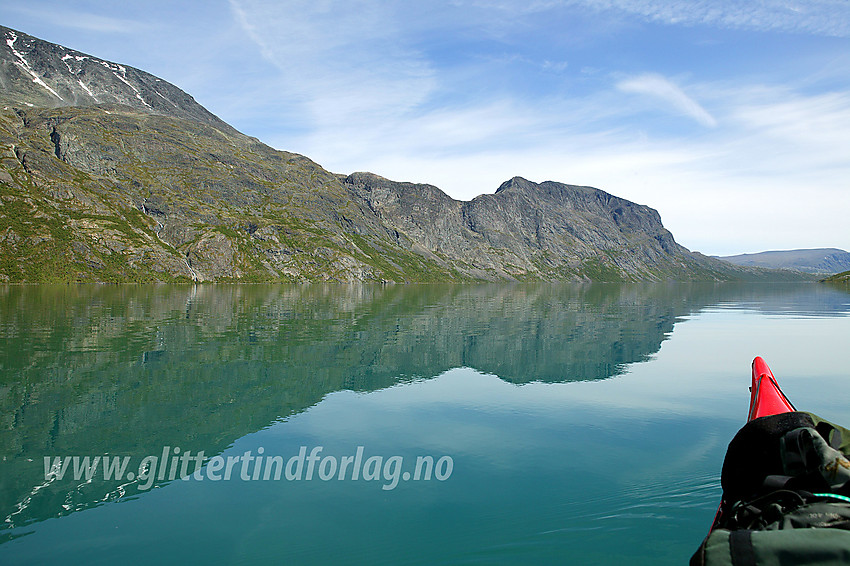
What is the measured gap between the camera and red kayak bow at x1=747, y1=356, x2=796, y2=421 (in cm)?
1093

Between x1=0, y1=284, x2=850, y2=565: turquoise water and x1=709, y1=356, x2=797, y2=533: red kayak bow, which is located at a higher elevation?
x1=709, y1=356, x2=797, y2=533: red kayak bow

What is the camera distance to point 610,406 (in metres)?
30.7

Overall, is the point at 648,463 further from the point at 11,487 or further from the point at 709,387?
the point at 11,487

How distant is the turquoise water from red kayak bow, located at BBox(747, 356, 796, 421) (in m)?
5.34

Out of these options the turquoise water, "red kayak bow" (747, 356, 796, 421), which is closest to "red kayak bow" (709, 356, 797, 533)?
"red kayak bow" (747, 356, 796, 421)

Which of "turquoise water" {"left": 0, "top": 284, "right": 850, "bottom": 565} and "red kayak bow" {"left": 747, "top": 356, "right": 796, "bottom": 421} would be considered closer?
"red kayak bow" {"left": 747, "top": 356, "right": 796, "bottom": 421}

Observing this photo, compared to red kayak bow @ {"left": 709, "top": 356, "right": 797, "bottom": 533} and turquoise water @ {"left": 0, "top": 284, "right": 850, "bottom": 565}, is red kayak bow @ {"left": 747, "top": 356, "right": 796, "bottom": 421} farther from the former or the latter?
turquoise water @ {"left": 0, "top": 284, "right": 850, "bottom": 565}

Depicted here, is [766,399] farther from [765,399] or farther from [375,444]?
[375,444]

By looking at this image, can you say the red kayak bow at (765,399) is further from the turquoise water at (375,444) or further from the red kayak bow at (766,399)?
the turquoise water at (375,444)

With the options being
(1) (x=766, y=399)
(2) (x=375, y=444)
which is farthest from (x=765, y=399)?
(2) (x=375, y=444)

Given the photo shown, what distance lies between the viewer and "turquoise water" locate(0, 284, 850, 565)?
590 inches

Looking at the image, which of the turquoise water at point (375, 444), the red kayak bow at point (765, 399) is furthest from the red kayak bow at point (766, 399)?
the turquoise water at point (375, 444)

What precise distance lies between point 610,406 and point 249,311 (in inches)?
3047

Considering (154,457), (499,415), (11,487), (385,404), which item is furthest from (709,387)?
(11,487)
